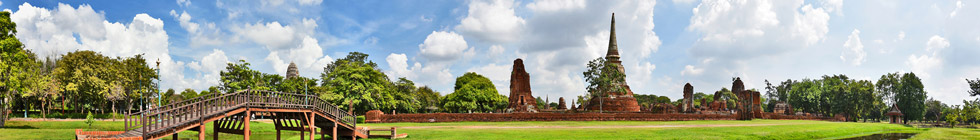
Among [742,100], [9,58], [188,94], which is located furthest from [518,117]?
[188,94]

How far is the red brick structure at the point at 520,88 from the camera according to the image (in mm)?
66312

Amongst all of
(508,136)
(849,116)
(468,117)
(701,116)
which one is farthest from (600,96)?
(849,116)

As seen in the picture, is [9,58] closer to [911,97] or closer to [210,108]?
[210,108]

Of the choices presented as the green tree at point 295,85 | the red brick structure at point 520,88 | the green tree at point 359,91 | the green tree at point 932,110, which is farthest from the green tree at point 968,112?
the green tree at point 295,85

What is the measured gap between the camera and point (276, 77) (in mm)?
60219

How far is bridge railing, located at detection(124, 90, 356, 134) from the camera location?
650 inches

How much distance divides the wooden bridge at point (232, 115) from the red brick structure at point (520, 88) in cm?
4040

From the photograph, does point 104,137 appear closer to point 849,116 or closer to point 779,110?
point 779,110

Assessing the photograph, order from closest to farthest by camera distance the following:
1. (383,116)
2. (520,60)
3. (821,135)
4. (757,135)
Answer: (757,135)
(821,135)
(383,116)
(520,60)

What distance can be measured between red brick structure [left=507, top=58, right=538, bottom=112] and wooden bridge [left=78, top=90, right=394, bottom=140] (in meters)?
40.4

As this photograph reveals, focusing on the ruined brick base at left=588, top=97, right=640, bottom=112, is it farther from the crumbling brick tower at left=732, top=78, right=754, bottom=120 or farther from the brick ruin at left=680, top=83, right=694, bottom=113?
the crumbling brick tower at left=732, top=78, right=754, bottom=120

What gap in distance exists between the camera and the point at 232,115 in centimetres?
1967

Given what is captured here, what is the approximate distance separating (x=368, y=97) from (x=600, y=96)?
2285 centimetres

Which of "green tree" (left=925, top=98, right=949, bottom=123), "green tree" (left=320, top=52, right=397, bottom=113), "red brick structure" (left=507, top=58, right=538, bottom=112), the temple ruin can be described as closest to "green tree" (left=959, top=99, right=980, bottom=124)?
"green tree" (left=925, top=98, right=949, bottom=123)
